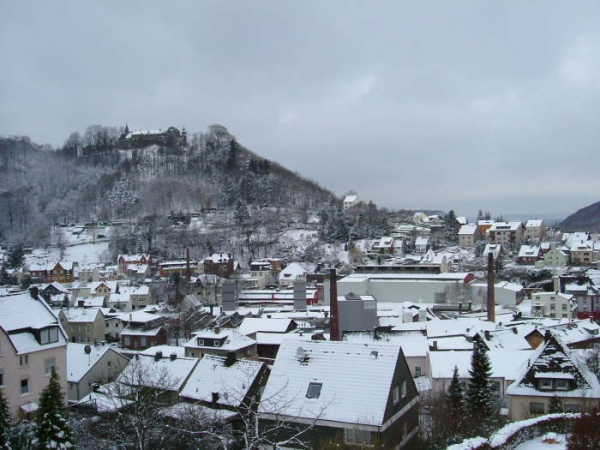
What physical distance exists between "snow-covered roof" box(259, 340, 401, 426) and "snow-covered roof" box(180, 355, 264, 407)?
11.9 ft

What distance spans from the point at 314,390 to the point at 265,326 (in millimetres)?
19723

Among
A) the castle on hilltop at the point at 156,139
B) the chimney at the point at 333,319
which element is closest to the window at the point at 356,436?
the chimney at the point at 333,319

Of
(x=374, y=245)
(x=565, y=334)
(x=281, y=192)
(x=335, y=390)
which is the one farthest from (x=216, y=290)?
(x=281, y=192)

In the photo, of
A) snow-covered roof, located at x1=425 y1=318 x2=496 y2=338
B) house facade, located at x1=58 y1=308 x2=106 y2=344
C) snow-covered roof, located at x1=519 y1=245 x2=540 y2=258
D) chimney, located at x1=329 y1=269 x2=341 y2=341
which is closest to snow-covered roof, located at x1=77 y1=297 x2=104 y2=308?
house facade, located at x1=58 y1=308 x2=106 y2=344

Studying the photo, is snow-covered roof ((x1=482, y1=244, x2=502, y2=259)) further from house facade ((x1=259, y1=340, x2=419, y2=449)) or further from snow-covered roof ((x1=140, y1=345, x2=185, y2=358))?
house facade ((x1=259, y1=340, x2=419, y2=449))

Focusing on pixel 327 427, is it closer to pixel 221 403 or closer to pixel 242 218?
pixel 221 403

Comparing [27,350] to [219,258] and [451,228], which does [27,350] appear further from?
[451,228]

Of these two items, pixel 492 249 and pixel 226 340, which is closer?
pixel 226 340

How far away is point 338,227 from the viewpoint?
282 feet

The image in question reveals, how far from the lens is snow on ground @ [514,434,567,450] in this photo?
10.1 metres

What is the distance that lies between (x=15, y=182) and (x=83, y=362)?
129 m

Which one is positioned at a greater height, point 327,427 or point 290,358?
point 290,358

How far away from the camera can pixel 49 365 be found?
16.7 metres

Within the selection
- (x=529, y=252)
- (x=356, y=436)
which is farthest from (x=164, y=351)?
(x=529, y=252)
